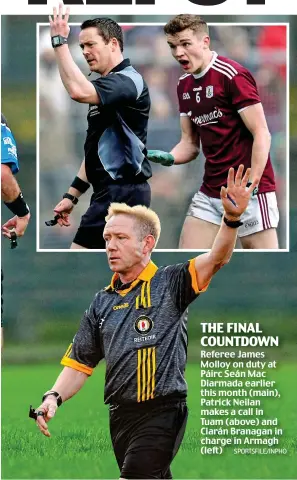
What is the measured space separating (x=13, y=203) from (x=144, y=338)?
1.60 m

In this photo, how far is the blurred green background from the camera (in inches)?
280

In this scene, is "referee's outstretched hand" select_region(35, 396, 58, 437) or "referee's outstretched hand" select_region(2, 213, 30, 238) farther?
"referee's outstretched hand" select_region(2, 213, 30, 238)

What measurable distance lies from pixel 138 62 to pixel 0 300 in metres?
2.10

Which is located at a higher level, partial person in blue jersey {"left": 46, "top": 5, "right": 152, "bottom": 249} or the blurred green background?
partial person in blue jersey {"left": 46, "top": 5, "right": 152, "bottom": 249}

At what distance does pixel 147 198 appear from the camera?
7.25 m

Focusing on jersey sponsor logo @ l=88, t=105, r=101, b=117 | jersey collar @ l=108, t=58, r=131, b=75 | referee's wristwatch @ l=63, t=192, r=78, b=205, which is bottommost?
referee's wristwatch @ l=63, t=192, r=78, b=205

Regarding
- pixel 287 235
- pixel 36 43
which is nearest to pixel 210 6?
pixel 36 43

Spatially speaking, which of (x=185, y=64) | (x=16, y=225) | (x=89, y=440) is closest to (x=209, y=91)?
(x=185, y=64)

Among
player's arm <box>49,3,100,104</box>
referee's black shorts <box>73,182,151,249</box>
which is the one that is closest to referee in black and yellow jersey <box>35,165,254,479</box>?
referee's black shorts <box>73,182,151,249</box>

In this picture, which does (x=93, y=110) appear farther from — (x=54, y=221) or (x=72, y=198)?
(x=54, y=221)

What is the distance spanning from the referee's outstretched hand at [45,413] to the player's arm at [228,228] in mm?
1235

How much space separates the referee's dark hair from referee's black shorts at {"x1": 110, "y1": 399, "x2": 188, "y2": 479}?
107 inches

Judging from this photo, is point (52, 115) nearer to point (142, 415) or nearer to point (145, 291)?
point (145, 291)

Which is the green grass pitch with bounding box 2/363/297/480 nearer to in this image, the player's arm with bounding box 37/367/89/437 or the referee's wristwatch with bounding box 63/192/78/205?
the player's arm with bounding box 37/367/89/437
